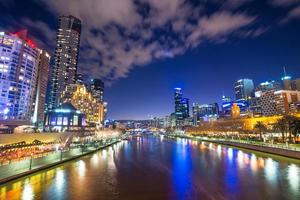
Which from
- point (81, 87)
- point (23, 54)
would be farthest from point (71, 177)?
point (81, 87)

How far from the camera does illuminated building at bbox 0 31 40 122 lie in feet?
317

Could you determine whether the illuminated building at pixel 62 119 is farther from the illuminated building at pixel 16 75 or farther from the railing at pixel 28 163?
the railing at pixel 28 163

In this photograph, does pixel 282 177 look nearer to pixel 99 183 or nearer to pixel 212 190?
pixel 212 190

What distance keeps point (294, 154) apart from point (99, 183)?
25654mm

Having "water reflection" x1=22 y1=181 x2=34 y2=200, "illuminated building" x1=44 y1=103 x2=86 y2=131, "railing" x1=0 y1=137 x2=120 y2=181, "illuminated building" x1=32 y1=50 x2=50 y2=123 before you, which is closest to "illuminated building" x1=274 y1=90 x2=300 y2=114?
"illuminated building" x1=44 y1=103 x2=86 y2=131

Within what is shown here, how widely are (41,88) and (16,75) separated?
50.1m

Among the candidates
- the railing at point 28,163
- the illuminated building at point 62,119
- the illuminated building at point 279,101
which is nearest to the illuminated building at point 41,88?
the illuminated building at point 62,119

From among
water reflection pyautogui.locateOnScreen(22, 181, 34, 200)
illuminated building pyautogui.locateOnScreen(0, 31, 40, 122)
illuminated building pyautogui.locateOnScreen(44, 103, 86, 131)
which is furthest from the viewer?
illuminated building pyautogui.locateOnScreen(44, 103, 86, 131)

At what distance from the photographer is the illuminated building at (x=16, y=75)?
317 feet

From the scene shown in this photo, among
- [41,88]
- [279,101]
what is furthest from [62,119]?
[279,101]

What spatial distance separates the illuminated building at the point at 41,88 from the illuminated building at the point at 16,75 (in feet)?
97.2

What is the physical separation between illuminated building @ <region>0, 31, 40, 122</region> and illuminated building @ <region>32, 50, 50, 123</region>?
2962cm

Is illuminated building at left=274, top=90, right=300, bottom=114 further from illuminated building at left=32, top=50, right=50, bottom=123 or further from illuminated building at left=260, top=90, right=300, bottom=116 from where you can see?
illuminated building at left=32, top=50, right=50, bottom=123

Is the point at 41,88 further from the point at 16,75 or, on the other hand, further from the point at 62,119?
the point at 16,75
